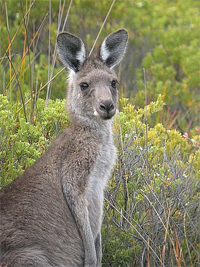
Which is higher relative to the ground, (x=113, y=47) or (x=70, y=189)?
(x=113, y=47)

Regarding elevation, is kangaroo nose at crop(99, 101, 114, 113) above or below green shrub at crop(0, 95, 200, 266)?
above

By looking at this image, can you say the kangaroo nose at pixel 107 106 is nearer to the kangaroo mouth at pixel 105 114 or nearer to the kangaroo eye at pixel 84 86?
the kangaroo mouth at pixel 105 114

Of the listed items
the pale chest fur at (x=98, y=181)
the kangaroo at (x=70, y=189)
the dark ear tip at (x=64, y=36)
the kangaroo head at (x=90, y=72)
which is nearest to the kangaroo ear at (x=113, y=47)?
the kangaroo head at (x=90, y=72)

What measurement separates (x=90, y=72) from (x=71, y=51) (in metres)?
0.22

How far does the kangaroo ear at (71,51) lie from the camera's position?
4.63 metres

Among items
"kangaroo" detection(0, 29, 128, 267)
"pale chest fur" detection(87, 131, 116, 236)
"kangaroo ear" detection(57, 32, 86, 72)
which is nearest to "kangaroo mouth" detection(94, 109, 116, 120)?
"kangaroo" detection(0, 29, 128, 267)

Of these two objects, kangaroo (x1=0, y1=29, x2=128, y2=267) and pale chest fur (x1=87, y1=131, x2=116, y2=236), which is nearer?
kangaroo (x1=0, y1=29, x2=128, y2=267)

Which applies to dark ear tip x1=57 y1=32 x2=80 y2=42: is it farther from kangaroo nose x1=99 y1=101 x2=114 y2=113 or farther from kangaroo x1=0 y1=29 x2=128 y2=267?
kangaroo nose x1=99 y1=101 x2=114 y2=113

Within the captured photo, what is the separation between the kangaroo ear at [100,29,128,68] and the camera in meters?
4.72

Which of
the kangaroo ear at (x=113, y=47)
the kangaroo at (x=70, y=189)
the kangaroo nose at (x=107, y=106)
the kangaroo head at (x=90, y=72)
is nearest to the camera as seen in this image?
the kangaroo at (x=70, y=189)

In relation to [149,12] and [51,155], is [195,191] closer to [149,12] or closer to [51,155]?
[51,155]

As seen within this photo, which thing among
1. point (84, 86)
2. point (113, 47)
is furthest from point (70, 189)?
point (113, 47)

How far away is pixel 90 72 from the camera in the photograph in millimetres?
4594

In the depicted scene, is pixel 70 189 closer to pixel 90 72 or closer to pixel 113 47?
pixel 90 72
